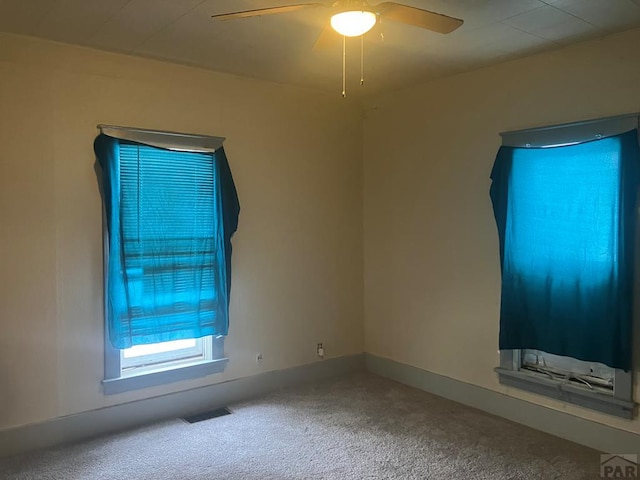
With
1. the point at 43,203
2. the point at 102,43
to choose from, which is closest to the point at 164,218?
the point at 43,203

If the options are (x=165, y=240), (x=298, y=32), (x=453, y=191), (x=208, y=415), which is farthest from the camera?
(x=453, y=191)

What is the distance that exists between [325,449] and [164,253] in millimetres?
1701

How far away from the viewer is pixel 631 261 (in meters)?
3.18

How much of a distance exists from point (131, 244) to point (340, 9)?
2161mm

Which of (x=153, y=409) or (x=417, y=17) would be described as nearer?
(x=417, y=17)

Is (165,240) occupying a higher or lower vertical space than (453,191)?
lower

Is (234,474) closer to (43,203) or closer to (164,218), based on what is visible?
(164,218)

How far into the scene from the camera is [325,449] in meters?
3.34

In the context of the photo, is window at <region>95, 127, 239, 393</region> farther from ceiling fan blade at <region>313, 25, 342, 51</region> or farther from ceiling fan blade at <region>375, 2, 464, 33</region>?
ceiling fan blade at <region>375, 2, 464, 33</region>

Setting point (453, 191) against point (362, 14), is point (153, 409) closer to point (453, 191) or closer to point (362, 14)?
point (453, 191)

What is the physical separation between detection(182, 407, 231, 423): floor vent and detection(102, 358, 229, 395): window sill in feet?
0.89

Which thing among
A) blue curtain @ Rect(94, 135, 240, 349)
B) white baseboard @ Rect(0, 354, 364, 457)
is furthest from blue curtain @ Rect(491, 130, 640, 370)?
blue curtain @ Rect(94, 135, 240, 349)

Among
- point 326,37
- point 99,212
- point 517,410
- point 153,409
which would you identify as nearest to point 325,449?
point 153,409

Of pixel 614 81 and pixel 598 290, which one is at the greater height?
pixel 614 81
